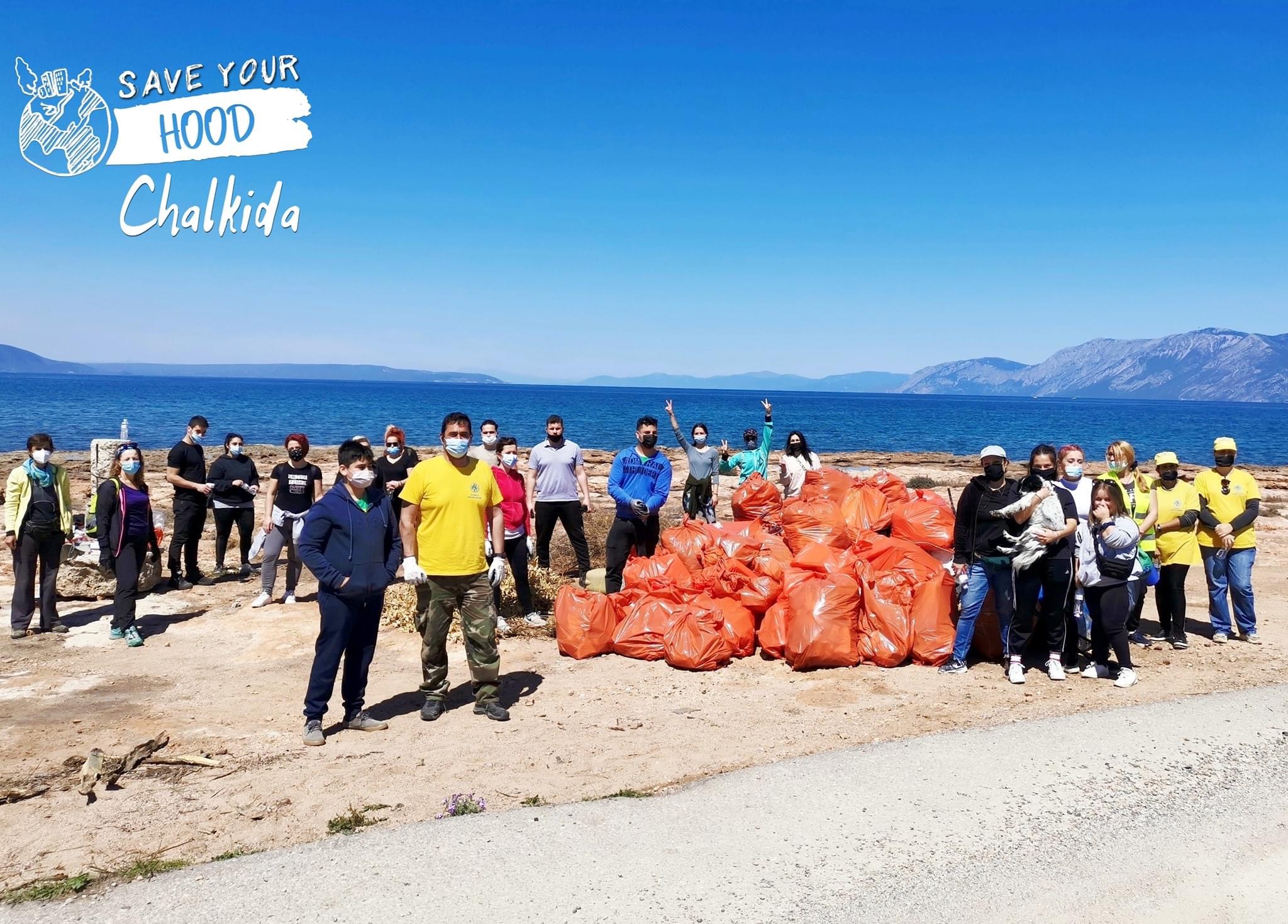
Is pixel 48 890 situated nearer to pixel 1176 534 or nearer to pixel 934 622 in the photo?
pixel 934 622

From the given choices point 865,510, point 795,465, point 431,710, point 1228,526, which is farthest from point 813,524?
point 431,710

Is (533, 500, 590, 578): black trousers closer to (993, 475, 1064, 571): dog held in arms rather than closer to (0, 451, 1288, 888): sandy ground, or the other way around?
(0, 451, 1288, 888): sandy ground

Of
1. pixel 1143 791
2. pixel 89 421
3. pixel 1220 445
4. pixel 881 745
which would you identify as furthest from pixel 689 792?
pixel 89 421

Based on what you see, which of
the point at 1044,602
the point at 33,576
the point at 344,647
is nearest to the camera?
the point at 344,647

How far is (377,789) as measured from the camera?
4.33 meters

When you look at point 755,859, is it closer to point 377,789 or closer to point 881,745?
point 881,745

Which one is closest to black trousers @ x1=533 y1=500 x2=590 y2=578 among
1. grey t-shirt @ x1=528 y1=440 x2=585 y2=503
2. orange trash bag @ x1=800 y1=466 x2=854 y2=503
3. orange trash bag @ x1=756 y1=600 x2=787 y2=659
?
grey t-shirt @ x1=528 y1=440 x2=585 y2=503

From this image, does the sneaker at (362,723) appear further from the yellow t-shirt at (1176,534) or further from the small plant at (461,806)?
the yellow t-shirt at (1176,534)

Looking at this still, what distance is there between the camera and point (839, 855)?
3451mm

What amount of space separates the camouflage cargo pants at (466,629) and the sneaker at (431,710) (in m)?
0.03

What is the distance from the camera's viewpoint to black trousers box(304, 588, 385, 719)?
16.2 ft

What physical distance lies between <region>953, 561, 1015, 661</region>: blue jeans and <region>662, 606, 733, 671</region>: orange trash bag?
5.47 feet

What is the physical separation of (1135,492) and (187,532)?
8.94 metres

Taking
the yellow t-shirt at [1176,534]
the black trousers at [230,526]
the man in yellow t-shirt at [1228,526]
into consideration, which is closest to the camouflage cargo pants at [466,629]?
the black trousers at [230,526]
